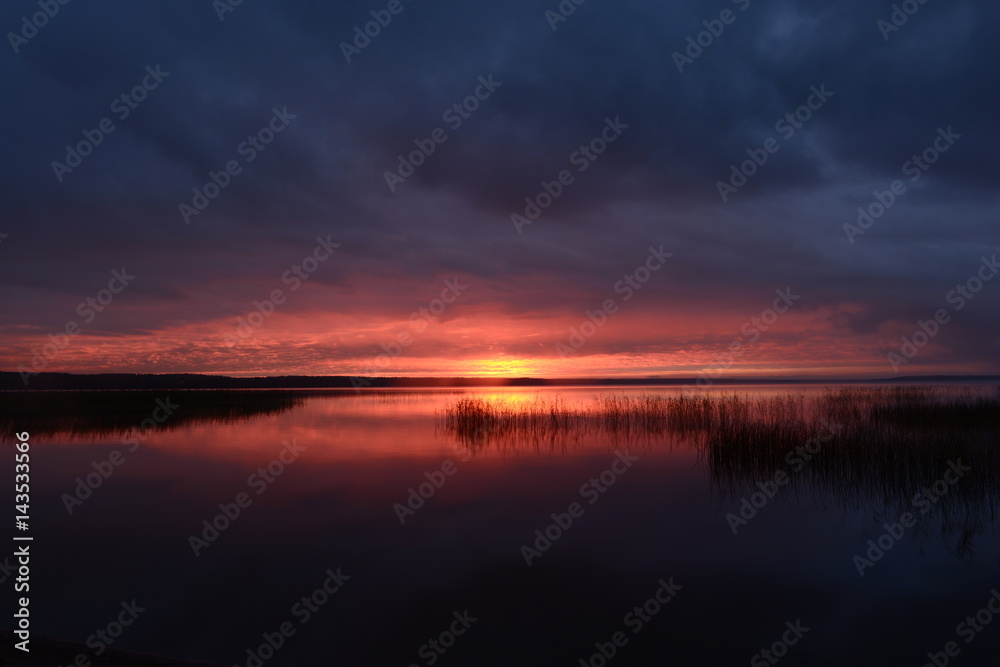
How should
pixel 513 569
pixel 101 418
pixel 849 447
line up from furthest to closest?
pixel 101 418
pixel 849 447
pixel 513 569

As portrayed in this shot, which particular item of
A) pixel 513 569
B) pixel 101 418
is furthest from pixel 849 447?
pixel 101 418

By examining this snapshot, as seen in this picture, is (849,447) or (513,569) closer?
(513,569)

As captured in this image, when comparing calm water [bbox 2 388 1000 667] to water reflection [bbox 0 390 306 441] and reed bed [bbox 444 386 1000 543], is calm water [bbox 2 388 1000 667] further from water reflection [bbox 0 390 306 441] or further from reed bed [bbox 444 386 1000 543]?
water reflection [bbox 0 390 306 441]

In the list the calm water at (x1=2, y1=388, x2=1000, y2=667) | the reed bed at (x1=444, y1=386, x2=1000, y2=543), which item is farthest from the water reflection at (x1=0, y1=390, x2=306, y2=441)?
the reed bed at (x1=444, y1=386, x2=1000, y2=543)

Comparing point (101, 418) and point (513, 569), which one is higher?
point (101, 418)

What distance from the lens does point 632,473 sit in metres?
12.1

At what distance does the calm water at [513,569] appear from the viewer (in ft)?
15.7

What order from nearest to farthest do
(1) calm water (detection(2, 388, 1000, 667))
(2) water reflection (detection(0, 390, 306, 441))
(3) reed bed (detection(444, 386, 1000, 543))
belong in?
(1) calm water (detection(2, 388, 1000, 667)) < (3) reed bed (detection(444, 386, 1000, 543)) < (2) water reflection (detection(0, 390, 306, 441))

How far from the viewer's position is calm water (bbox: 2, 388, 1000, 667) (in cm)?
479

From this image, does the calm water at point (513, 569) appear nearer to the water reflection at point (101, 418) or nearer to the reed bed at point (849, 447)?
the reed bed at point (849, 447)

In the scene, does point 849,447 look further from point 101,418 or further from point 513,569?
point 101,418

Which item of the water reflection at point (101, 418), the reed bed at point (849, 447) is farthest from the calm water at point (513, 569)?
the water reflection at point (101, 418)

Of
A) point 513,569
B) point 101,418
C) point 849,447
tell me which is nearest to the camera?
point 513,569

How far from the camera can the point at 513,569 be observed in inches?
257
